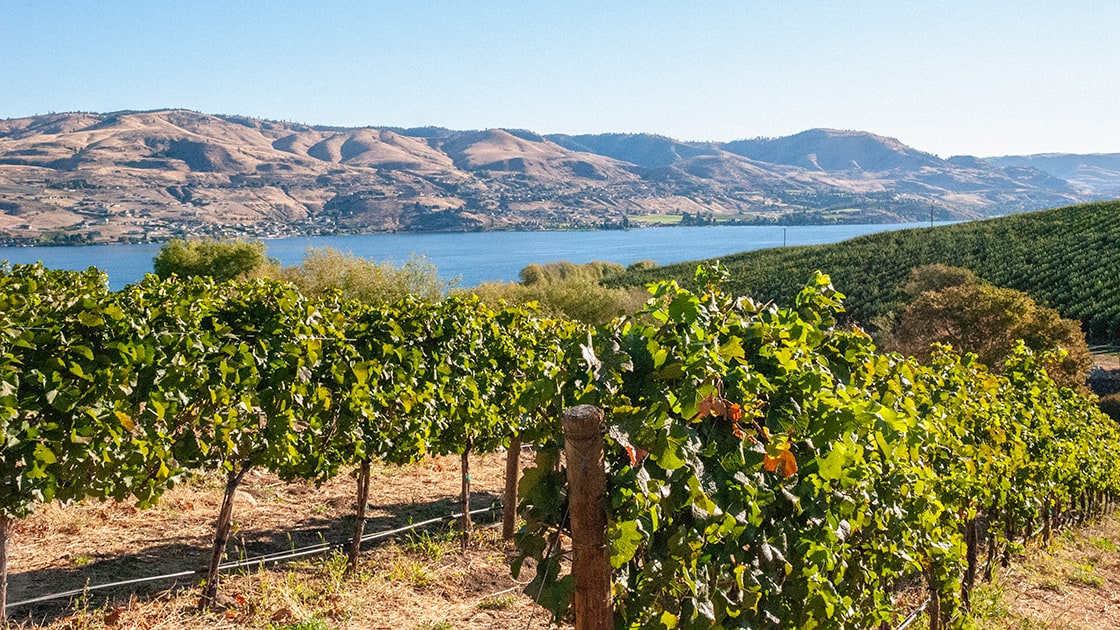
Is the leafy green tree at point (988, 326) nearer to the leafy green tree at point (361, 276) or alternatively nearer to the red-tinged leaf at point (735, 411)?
the leafy green tree at point (361, 276)

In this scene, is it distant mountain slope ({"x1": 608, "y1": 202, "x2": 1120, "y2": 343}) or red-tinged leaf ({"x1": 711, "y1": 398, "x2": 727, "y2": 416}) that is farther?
distant mountain slope ({"x1": 608, "y1": 202, "x2": 1120, "y2": 343})

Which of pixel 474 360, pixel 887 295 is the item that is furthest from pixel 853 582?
pixel 887 295

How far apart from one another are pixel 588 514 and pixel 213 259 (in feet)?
166

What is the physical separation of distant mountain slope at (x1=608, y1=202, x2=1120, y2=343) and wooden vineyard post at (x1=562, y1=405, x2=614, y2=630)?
41232 mm

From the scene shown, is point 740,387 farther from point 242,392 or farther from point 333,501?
point 333,501

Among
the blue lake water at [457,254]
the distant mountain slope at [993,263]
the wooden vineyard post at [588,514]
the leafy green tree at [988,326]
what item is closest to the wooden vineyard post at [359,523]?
the wooden vineyard post at [588,514]

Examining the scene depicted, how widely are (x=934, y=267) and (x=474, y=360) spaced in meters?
45.8

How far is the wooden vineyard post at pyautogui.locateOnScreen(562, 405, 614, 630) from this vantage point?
2.84 m

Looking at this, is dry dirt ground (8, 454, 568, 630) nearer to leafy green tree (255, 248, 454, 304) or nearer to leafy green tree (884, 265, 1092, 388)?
leafy green tree (884, 265, 1092, 388)

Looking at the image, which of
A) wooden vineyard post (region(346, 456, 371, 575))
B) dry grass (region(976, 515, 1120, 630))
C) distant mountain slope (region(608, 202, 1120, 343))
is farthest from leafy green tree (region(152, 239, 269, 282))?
dry grass (region(976, 515, 1120, 630))

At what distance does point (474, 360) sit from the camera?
914 centimetres

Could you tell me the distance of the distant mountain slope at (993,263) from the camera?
45562mm

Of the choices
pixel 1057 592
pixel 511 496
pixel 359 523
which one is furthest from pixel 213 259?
pixel 1057 592

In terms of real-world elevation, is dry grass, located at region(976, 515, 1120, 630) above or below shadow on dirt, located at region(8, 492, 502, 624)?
below
